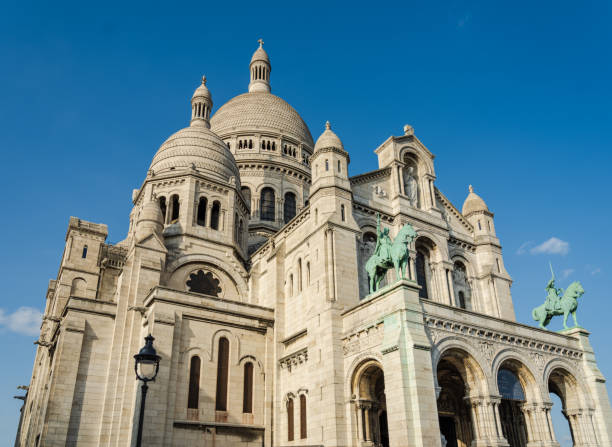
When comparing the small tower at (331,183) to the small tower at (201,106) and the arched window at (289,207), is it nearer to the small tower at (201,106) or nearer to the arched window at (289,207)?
the arched window at (289,207)

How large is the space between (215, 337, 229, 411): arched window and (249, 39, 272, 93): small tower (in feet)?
142

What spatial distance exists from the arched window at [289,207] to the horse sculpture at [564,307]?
26.6m

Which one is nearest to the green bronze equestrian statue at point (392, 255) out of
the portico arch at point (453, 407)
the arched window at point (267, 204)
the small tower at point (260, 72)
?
the portico arch at point (453, 407)

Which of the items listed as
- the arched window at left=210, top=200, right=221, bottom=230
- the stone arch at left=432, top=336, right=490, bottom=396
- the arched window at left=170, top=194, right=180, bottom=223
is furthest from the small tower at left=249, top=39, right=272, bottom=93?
the stone arch at left=432, top=336, right=490, bottom=396

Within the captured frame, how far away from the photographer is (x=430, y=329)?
22922 mm

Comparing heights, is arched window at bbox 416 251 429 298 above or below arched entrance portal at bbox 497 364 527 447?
above

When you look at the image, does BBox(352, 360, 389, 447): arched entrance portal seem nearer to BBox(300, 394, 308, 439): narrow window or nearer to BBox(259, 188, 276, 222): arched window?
BBox(300, 394, 308, 439): narrow window

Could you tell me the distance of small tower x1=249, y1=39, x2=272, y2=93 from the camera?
66.2 m

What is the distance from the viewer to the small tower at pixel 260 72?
66250mm

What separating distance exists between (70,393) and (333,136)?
2093 cm

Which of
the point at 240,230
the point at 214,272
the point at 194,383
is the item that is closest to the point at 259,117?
the point at 240,230

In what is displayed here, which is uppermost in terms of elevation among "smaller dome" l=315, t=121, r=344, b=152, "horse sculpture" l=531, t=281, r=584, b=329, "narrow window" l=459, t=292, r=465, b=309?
"smaller dome" l=315, t=121, r=344, b=152

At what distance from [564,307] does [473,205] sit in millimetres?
10630

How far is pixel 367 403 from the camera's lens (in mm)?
24125
